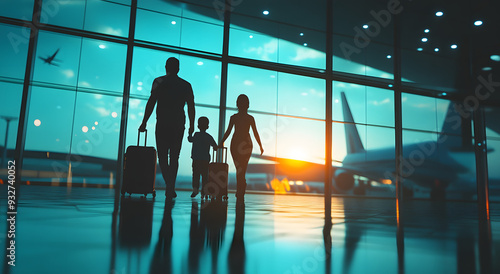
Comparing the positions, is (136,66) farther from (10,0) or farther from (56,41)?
(10,0)

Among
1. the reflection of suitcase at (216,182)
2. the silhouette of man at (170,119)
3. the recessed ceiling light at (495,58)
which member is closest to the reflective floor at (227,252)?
the silhouette of man at (170,119)

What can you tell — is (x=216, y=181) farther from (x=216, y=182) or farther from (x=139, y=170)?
(x=139, y=170)

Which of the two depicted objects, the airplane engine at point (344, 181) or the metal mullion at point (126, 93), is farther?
the airplane engine at point (344, 181)

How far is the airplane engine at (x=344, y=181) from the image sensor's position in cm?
1434

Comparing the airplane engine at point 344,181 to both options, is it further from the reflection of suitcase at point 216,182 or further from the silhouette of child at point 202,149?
the silhouette of child at point 202,149

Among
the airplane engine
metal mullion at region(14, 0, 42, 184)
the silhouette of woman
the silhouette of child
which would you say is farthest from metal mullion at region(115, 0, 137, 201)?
the airplane engine

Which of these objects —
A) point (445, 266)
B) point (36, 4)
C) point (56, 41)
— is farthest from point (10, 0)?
point (445, 266)

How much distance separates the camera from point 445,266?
1033 millimetres

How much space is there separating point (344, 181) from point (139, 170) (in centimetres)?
1120

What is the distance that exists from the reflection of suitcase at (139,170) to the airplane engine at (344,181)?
10818 mm

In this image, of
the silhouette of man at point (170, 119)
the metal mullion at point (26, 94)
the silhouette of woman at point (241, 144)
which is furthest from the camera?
the metal mullion at point (26, 94)

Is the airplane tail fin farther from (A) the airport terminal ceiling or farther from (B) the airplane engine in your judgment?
(A) the airport terminal ceiling

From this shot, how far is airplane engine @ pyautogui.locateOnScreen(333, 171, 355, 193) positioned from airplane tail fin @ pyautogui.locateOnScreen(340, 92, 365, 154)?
4.92 ft

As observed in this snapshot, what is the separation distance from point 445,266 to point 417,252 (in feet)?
0.79
